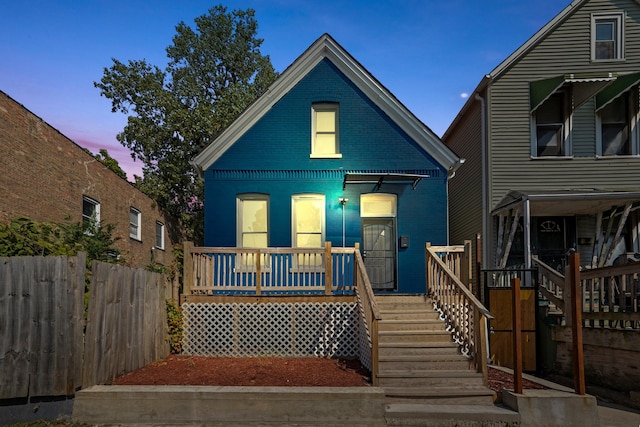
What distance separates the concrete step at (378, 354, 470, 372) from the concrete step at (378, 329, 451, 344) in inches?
21.6

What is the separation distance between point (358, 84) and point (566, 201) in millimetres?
6885

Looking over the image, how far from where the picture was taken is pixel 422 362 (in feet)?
27.5

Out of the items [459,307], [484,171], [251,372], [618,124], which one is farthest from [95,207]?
[618,124]

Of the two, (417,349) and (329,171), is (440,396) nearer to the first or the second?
(417,349)

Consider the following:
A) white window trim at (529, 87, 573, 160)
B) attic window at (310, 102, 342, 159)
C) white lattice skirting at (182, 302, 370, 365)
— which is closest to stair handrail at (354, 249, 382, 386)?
white lattice skirting at (182, 302, 370, 365)

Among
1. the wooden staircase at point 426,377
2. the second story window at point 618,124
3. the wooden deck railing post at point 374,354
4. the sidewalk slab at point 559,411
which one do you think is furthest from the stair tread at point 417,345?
the second story window at point 618,124

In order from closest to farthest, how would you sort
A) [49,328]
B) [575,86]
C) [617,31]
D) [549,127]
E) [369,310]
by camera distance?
1. [49,328]
2. [369,310]
3. [575,86]
4. [617,31]
5. [549,127]

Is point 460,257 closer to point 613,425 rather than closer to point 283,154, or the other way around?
point 613,425

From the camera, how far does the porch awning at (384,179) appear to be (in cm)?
1262

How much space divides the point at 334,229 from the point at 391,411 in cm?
655

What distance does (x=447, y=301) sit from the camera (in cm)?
955

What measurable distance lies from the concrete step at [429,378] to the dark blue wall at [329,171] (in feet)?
16.3

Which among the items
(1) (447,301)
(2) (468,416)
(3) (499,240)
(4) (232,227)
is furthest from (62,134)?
(3) (499,240)

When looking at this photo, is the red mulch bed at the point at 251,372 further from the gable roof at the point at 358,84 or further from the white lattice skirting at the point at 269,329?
the gable roof at the point at 358,84
